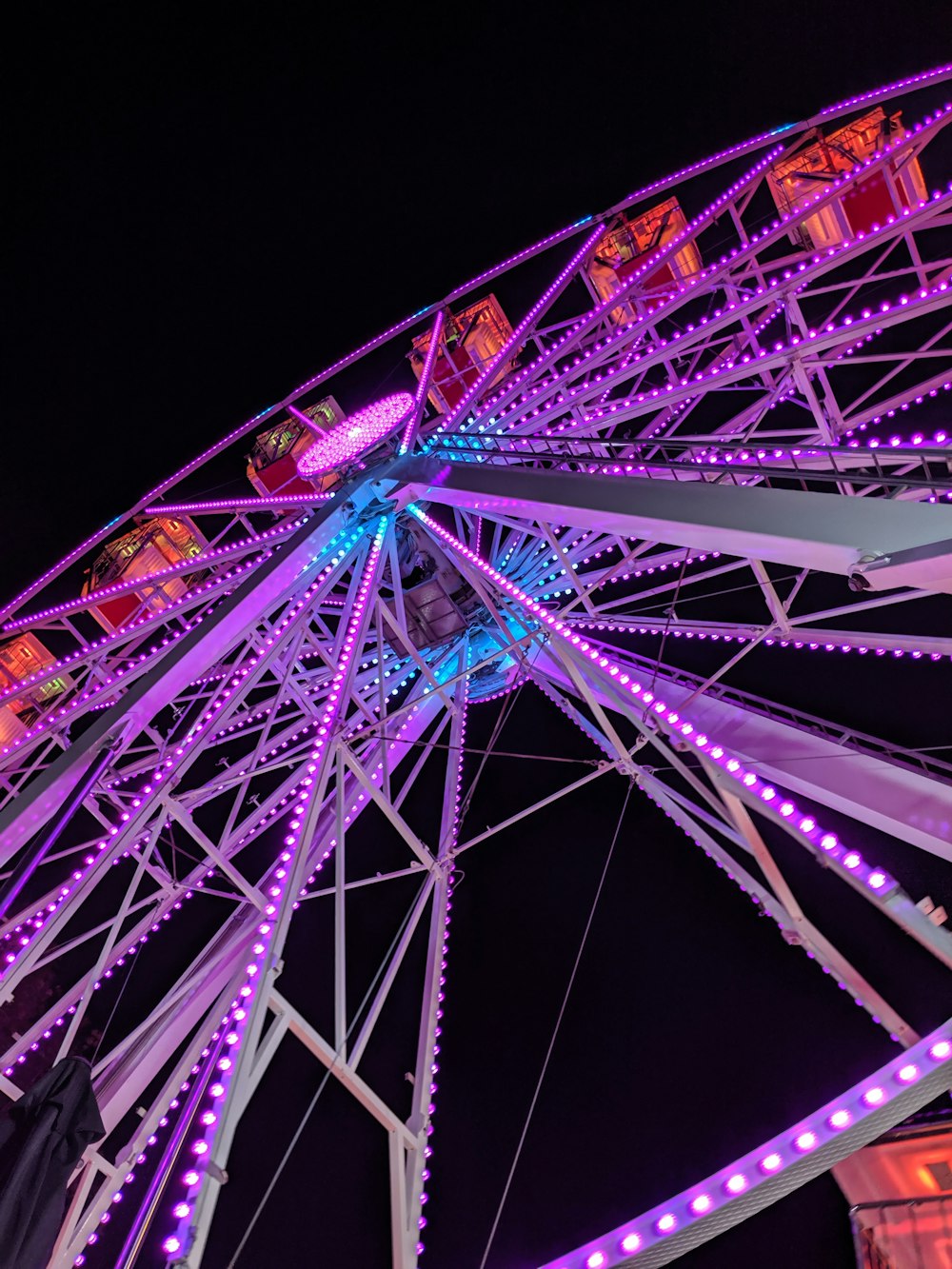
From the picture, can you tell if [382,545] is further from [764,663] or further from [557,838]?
[764,663]

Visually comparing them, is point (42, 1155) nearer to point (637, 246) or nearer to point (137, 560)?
point (137, 560)

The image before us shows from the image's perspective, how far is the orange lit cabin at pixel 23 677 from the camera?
17453 mm

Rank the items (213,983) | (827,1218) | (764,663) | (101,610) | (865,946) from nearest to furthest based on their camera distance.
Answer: (827,1218), (865,946), (213,983), (764,663), (101,610)

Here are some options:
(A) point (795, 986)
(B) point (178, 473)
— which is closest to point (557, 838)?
(A) point (795, 986)

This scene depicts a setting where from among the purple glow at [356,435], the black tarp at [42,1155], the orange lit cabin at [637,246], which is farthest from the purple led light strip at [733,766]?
the orange lit cabin at [637,246]

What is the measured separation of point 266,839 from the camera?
1546cm

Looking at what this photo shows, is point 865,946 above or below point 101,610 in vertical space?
below

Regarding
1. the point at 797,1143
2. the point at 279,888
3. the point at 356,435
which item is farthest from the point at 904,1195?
the point at 356,435

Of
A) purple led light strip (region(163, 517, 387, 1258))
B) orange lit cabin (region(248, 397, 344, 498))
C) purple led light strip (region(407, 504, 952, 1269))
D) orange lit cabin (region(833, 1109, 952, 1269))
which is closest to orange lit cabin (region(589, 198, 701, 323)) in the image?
orange lit cabin (region(248, 397, 344, 498))

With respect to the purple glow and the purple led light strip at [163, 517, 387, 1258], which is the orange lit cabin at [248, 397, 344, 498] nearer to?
the purple glow

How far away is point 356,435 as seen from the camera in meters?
11.1

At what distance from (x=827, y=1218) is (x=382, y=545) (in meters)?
7.97

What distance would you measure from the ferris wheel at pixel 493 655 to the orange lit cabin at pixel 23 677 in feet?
0.30

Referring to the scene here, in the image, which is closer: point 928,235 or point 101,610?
point 928,235
